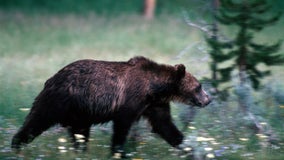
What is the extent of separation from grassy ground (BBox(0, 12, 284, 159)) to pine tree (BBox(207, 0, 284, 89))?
0.53m

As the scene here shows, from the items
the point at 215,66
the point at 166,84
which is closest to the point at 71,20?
the point at 215,66

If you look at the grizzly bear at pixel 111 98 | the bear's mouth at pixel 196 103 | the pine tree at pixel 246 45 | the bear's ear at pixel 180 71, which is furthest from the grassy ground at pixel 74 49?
the bear's ear at pixel 180 71

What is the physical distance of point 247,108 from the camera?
10.6m

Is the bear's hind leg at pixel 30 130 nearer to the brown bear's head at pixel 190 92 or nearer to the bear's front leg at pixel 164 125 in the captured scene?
the bear's front leg at pixel 164 125

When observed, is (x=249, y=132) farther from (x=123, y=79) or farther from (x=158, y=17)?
(x=158, y=17)

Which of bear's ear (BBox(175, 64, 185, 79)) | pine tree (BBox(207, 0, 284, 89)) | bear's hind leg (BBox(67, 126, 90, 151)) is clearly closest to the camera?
bear's hind leg (BBox(67, 126, 90, 151))

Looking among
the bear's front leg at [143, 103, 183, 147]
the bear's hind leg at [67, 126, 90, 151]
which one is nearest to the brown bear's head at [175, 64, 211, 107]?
the bear's front leg at [143, 103, 183, 147]

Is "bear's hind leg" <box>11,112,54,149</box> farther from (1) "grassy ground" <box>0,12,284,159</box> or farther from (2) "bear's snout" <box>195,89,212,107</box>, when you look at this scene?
(2) "bear's snout" <box>195,89,212,107</box>

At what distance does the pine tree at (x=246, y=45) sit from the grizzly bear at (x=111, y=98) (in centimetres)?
163

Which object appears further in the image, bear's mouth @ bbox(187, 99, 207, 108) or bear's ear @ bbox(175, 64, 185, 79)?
bear's mouth @ bbox(187, 99, 207, 108)

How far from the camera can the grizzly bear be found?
8.95 metres

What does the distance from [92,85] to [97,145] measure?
976 millimetres

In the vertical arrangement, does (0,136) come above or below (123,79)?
below

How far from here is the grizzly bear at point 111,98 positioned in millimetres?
8953
